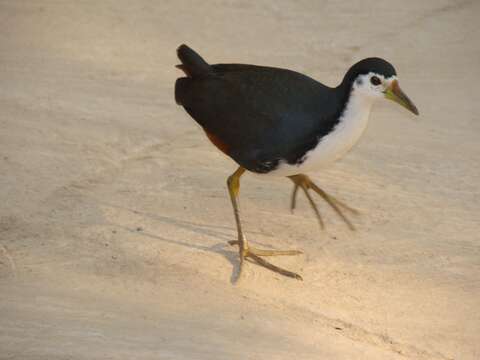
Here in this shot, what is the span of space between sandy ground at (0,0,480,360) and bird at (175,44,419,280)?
0.44 metres

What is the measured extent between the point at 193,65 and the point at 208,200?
99cm

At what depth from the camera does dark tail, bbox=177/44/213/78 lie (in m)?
5.40

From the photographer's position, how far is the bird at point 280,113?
4.67 metres

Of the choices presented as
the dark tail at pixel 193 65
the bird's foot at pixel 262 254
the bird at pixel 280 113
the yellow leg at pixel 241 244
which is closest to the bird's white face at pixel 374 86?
the bird at pixel 280 113

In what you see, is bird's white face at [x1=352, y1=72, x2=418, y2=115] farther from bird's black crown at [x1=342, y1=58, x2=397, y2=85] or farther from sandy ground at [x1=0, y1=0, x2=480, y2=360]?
sandy ground at [x1=0, y1=0, x2=480, y2=360]

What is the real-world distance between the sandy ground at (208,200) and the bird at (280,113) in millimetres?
437

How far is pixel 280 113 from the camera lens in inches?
189

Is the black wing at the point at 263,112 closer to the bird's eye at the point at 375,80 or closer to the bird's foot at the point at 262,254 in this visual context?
the bird's eye at the point at 375,80

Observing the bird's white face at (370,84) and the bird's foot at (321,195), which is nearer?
the bird's white face at (370,84)

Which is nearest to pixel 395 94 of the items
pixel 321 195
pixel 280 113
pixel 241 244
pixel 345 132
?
pixel 345 132

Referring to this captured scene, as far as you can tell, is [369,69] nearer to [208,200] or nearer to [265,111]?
[265,111]

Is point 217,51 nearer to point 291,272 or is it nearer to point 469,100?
point 469,100

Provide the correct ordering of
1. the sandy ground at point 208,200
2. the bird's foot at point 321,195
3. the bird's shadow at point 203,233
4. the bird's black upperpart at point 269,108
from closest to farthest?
the sandy ground at point 208,200 → the bird's black upperpart at point 269,108 → the bird's shadow at point 203,233 → the bird's foot at point 321,195

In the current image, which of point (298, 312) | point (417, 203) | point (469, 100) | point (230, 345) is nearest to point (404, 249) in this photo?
point (417, 203)
